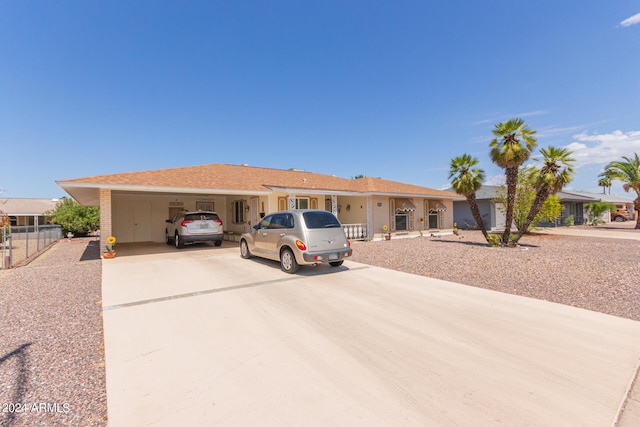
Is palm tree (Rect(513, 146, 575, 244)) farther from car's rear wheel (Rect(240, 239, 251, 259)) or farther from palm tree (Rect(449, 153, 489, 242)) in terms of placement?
car's rear wheel (Rect(240, 239, 251, 259))

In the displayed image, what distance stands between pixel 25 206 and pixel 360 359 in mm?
49945

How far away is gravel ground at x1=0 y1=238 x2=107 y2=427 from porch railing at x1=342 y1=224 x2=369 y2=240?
12.5 m

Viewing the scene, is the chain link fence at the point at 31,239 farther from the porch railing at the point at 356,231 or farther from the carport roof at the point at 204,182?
the porch railing at the point at 356,231

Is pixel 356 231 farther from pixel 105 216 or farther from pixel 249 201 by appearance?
pixel 105 216

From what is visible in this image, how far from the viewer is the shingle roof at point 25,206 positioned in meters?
33.5

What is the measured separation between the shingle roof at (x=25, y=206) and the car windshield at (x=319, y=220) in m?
40.7

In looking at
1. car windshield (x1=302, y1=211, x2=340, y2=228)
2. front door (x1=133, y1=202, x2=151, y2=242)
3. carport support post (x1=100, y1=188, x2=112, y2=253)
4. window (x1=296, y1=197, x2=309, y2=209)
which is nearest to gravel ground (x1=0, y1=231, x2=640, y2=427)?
carport support post (x1=100, y1=188, x2=112, y2=253)

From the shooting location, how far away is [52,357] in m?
3.48

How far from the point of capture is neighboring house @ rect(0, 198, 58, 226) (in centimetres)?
3272

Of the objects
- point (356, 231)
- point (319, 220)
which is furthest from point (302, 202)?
point (319, 220)

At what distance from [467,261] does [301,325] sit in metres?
7.60

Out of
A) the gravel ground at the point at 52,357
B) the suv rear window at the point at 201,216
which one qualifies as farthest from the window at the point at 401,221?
the gravel ground at the point at 52,357

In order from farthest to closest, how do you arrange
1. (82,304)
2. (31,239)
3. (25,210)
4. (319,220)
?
1. (25,210)
2. (31,239)
3. (319,220)
4. (82,304)

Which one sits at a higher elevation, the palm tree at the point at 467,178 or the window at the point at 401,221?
the palm tree at the point at 467,178
